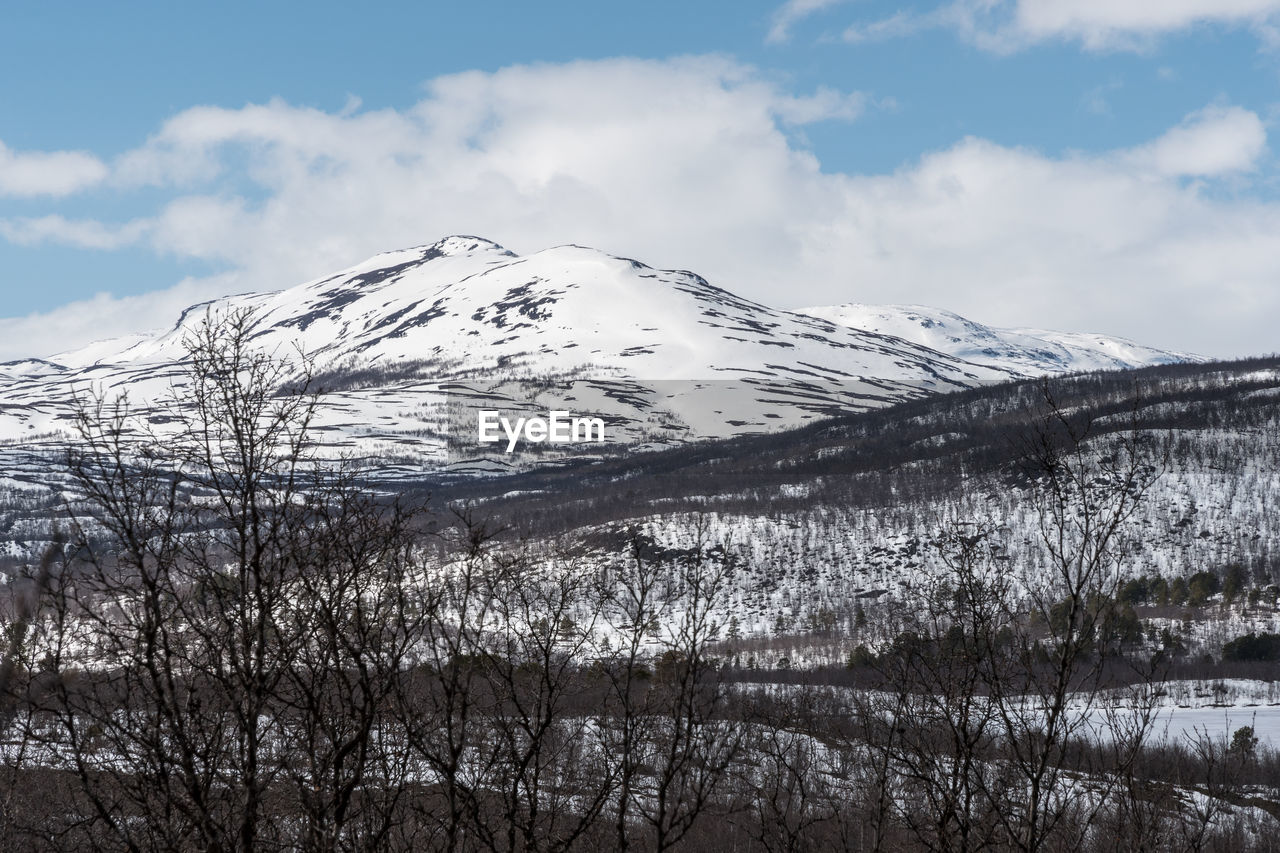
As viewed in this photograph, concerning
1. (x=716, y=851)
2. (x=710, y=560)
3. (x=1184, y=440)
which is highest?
(x=1184, y=440)

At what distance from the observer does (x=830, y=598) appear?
132 metres

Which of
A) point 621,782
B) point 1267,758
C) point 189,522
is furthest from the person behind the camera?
point 1267,758

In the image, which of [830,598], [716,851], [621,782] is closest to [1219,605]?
[830,598]

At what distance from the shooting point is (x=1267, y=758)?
64938 millimetres

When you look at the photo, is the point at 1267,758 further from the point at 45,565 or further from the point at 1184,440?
the point at 1184,440

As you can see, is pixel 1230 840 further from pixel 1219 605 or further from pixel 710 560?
pixel 710 560

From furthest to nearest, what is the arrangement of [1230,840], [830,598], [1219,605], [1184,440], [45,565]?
[1184,440] → [830,598] → [1219,605] → [1230,840] → [45,565]

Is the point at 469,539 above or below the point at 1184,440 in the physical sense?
below

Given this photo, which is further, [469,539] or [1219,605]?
[1219,605]

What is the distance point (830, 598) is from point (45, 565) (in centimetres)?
13072

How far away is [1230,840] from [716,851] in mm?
22132

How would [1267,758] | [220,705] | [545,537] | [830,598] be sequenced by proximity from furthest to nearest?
[545,537], [830,598], [1267,758], [220,705]

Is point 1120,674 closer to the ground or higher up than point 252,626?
closer to the ground

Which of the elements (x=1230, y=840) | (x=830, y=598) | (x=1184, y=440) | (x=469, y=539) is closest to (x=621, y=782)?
(x=469, y=539)
